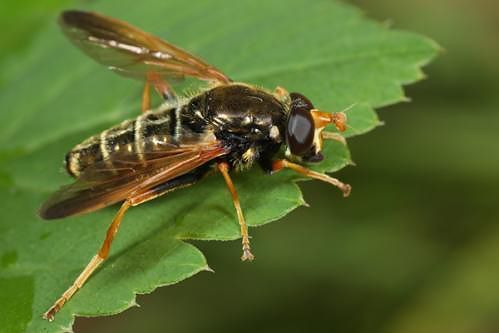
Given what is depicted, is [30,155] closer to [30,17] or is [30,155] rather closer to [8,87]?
[8,87]

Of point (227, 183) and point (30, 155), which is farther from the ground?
point (227, 183)

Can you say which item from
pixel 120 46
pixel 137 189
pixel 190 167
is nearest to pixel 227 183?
pixel 190 167

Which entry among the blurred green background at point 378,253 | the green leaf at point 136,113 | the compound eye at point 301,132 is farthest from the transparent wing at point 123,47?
the blurred green background at point 378,253

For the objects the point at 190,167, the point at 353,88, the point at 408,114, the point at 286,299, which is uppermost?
the point at 353,88

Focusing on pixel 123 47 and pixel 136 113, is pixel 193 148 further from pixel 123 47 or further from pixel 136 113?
pixel 123 47

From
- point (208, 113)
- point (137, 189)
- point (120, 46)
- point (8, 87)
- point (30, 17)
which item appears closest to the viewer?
point (137, 189)

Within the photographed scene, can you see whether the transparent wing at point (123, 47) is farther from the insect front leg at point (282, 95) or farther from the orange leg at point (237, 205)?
the orange leg at point (237, 205)

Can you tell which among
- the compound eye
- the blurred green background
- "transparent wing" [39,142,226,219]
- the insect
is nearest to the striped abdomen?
the insect
